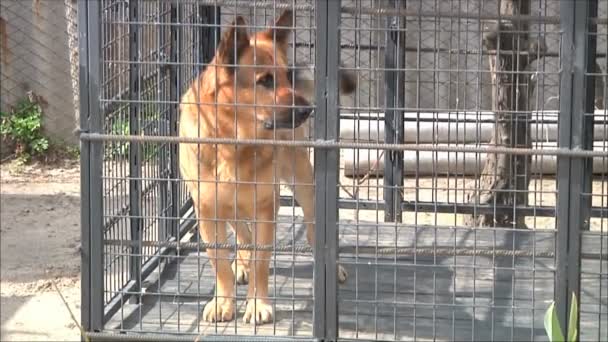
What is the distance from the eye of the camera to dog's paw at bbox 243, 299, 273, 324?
5.05 metres

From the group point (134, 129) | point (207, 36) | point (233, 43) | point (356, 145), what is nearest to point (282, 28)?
point (233, 43)

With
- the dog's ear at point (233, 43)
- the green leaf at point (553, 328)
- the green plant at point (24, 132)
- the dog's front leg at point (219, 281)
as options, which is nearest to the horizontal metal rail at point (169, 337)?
the dog's front leg at point (219, 281)

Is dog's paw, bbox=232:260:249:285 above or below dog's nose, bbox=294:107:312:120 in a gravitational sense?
below

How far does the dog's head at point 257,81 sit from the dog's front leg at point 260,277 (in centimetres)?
49

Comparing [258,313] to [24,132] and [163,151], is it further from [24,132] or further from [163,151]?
[24,132]

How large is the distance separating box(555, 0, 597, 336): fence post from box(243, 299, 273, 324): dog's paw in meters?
1.38

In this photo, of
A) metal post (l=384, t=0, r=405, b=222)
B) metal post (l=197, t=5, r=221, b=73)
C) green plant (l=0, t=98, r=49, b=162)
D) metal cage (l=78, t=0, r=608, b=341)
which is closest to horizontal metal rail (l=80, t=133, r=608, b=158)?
metal cage (l=78, t=0, r=608, b=341)

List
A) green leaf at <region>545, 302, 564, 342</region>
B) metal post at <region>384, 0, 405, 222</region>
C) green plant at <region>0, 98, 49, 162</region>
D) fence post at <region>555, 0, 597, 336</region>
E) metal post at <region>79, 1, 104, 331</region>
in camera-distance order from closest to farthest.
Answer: green leaf at <region>545, 302, 564, 342</region>, fence post at <region>555, 0, 597, 336</region>, metal post at <region>79, 1, 104, 331</region>, metal post at <region>384, 0, 405, 222</region>, green plant at <region>0, 98, 49, 162</region>

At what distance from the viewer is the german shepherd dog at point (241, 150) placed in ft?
16.2

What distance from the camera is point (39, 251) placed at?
23.5ft

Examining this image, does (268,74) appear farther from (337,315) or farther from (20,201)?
(20,201)

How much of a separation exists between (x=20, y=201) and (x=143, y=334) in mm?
4193

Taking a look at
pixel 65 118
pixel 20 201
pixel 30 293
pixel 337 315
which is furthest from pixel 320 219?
pixel 65 118

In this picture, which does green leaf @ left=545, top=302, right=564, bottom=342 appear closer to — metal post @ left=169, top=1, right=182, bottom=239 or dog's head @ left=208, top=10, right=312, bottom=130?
dog's head @ left=208, top=10, right=312, bottom=130
